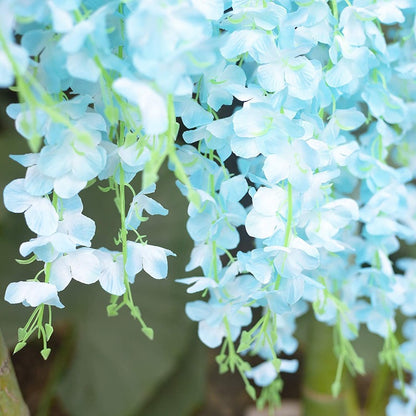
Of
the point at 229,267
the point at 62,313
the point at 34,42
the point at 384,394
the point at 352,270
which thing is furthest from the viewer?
the point at 384,394

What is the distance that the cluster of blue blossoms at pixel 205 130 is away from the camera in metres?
0.32

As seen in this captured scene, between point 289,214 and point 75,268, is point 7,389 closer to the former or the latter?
point 75,268

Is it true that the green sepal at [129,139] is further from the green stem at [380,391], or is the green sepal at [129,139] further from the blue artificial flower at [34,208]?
the green stem at [380,391]

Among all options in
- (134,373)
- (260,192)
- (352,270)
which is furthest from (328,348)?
(260,192)

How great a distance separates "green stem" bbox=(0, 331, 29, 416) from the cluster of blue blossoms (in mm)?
33

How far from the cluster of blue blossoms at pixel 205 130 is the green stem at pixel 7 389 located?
0.03 meters

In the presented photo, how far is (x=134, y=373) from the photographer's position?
0.95 meters

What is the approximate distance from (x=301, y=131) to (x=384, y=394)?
2.83 ft

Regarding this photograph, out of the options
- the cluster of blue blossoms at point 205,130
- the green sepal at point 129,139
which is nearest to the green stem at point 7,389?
the cluster of blue blossoms at point 205,130

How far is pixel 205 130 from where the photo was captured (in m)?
0.46

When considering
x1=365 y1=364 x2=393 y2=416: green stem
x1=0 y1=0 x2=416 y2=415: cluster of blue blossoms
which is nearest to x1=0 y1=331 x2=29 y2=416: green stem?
x1=0 y1=0 x2=416 y2=415: cluster of blue blossoms

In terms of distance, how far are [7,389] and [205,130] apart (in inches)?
9.6

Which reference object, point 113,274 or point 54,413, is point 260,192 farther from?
point 54,413

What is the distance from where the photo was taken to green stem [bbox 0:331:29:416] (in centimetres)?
45
